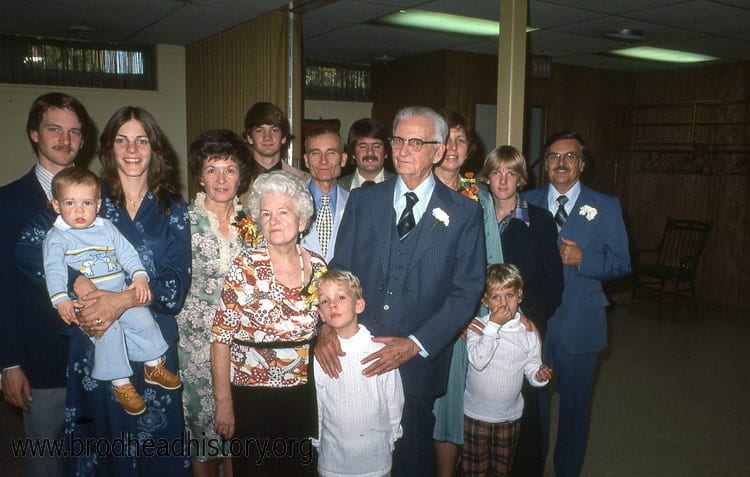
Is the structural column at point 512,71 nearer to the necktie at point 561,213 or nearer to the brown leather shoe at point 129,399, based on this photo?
the necktie at point 561,213

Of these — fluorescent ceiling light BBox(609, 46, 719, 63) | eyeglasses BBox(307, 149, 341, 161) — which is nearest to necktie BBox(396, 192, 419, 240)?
eyeglasses BBox(307, 149, 341, 161)

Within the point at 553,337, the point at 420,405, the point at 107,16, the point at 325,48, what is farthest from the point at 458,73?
the point at 420,405

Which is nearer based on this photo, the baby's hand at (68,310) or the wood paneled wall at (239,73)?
the baby's hand at (68,310)

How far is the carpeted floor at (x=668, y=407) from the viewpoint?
3434 millimetres

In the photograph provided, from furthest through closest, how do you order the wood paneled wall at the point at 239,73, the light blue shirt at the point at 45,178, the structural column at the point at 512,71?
the wood paneled wall at the point at 239,73
the structural column at the point at 512,71
the light blue shirt at the point at 45,178

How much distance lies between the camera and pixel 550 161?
290 centimetres

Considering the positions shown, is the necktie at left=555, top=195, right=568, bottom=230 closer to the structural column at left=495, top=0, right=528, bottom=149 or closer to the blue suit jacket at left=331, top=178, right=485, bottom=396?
the structural column at left=495, top=0, right=528, bottom=149

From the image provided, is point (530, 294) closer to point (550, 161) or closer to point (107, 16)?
point (550, 161)

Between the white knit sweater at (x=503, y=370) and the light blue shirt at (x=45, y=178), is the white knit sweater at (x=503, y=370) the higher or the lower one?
the lower one

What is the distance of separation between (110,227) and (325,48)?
5221 millimetres

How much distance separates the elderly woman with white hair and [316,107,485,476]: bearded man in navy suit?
0.15 metres

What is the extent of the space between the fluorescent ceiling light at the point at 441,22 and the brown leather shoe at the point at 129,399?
13.2 feet

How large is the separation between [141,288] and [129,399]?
1.38 ft

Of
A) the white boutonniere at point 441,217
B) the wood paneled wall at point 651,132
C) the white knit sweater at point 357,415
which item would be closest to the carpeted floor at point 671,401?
the wood paneled wall at point 651,132
